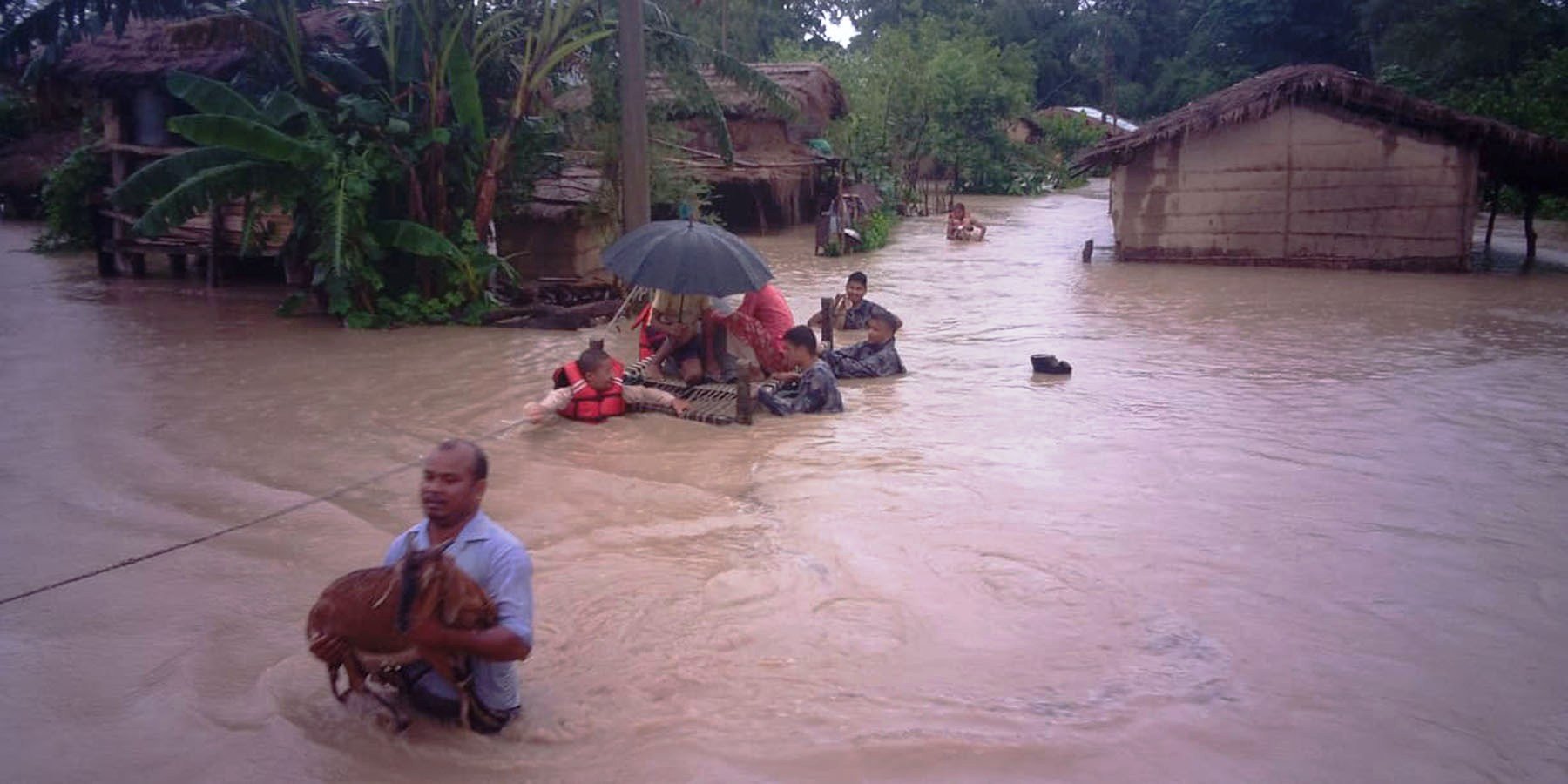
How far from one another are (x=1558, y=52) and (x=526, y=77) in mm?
26814

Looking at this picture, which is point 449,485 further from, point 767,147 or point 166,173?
point 767,147

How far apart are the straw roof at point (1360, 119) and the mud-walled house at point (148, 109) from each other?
466 inches

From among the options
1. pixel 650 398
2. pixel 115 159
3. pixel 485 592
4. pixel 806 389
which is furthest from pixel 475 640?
pixel 115 159

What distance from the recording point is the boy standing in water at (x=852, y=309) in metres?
11.9

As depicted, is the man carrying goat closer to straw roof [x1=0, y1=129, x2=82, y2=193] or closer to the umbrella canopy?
the umbrella canopy

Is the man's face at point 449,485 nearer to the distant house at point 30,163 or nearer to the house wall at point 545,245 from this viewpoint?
the house wall at point 545,245

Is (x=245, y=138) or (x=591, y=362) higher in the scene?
(x=245, y=138)

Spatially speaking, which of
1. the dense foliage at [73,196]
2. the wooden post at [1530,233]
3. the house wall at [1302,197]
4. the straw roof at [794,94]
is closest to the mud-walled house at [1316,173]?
the house wall at [1302,197]

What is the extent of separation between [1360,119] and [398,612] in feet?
58.8

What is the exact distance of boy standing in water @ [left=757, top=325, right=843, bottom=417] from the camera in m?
8.70

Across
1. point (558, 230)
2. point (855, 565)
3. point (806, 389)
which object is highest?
point (558, 230)

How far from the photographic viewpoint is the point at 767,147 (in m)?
24.9

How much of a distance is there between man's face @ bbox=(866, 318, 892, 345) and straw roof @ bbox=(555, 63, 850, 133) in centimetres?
1259

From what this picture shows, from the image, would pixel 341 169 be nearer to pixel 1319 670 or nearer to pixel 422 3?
pixel 422 3
